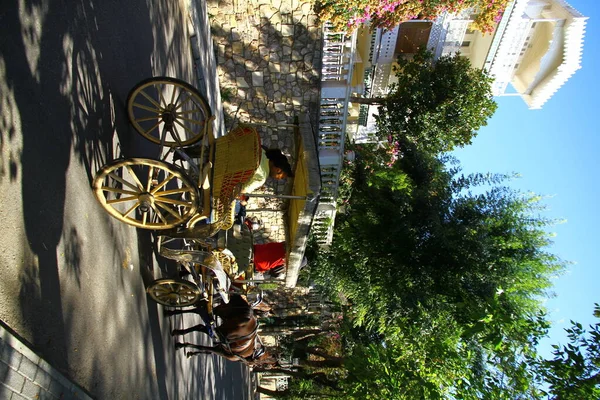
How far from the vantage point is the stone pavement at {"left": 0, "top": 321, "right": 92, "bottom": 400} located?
11.4 feet

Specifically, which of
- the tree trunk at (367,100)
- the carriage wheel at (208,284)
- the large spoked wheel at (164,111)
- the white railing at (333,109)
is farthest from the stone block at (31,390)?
the tree trunk at (367,100)

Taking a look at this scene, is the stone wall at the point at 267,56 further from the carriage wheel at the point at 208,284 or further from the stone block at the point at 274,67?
the carriage wheel at the point at 208,284

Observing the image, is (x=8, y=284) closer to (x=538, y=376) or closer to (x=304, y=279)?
(x=538, y=376)

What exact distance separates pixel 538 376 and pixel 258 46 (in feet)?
29.8

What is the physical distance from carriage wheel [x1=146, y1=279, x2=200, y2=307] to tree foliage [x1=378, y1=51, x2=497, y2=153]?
7638 mm

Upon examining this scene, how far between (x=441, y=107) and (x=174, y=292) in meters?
8.54

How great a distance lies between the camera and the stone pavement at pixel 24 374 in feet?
11.4

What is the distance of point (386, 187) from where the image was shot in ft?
37.4

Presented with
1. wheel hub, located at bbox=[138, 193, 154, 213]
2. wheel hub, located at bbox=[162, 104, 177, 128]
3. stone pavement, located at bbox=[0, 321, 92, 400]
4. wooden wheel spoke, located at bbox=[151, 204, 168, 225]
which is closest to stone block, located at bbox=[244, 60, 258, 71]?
wheel hub, located at bbox=[162, 104, 177, 128]

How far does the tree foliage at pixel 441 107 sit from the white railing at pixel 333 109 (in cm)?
199

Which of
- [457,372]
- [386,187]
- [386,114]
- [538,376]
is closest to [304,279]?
[386,187]

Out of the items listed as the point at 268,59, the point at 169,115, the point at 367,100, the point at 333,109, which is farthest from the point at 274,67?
the point at 169,115

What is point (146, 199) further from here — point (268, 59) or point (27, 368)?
point (268, 59)

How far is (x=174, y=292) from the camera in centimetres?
690
